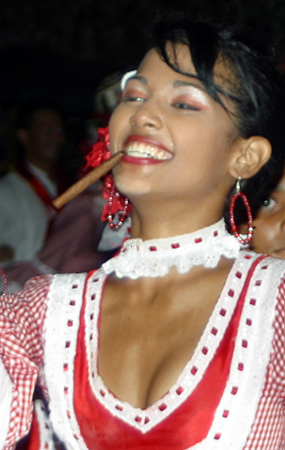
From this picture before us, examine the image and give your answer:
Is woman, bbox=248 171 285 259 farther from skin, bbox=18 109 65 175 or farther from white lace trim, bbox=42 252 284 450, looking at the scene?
skin, bbox=18 109 65 175

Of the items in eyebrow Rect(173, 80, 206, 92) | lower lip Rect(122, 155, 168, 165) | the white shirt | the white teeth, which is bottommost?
the white shirt

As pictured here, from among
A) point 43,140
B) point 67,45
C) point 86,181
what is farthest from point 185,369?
point 67,45

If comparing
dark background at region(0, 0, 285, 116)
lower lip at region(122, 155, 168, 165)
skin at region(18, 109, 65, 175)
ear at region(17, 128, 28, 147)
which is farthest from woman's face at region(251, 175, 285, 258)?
dark background at region(0, 0, 285, 116)

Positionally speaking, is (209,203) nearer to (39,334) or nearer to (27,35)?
(39,334)

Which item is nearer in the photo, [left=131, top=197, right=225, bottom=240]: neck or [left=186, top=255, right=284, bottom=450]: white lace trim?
[left=186, top=255, right=284, bottom=450]: white lace trim

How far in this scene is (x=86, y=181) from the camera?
57.9 inches

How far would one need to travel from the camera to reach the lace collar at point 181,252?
5.18 feet

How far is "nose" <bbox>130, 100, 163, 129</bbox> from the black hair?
0.29 ft

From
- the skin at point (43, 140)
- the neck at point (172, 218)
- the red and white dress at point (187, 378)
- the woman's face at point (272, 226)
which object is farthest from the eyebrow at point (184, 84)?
the skin at point (43, 140)

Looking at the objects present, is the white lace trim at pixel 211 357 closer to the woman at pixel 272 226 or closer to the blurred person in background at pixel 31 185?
the woman at pixel 272 226

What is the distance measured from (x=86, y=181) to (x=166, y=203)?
175mm

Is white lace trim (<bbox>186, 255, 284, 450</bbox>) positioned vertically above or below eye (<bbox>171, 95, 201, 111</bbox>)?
below

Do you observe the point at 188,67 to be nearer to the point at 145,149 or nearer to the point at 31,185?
the point at 145,149

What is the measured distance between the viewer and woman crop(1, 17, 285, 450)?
1436mm
